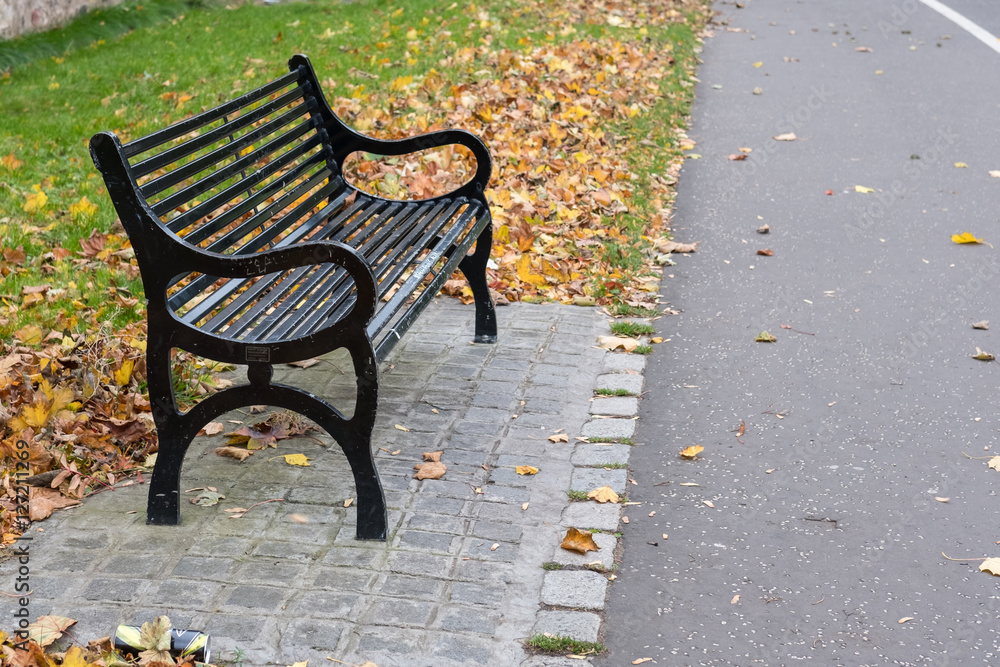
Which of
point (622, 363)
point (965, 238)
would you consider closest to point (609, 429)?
point (622, 363)

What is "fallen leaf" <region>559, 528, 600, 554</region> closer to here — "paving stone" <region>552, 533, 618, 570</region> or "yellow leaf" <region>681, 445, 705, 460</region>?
"paving stone" <region>552, 533, 618, 570</region>

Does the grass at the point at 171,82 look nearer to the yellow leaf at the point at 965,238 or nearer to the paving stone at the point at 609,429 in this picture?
the paving stone at the point at 609,429

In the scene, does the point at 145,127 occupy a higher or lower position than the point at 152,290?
lower

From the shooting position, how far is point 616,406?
3.85m

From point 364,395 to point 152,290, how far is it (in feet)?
2.35

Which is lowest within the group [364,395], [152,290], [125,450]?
[125,450]

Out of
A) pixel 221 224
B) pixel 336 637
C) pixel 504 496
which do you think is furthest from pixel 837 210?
pixel 336 637

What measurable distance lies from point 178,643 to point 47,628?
1.23 feet

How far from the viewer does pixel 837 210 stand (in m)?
6.04

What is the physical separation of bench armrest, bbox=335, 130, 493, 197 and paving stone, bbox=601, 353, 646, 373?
2.97 feet

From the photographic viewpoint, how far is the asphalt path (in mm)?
2701

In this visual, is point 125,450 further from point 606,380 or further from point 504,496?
point 606,380

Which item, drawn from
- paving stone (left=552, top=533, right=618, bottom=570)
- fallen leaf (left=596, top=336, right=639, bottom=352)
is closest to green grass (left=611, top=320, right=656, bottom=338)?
fallen leaf (left=596, top=336, right=639, bottom=352)

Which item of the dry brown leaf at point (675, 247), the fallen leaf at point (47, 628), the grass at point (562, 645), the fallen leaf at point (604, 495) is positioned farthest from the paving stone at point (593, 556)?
the dry brown leaf at point (675, 247)
